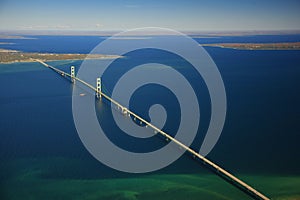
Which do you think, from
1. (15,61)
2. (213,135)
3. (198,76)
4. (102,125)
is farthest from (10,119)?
(15,61)

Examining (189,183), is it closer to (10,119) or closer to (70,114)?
(70,114)

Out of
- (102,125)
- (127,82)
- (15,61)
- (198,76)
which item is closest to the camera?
(102,125)

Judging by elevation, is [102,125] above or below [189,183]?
above

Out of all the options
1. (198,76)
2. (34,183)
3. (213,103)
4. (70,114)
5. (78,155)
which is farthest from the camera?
(198,76)

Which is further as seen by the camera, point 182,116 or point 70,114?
point 70,114

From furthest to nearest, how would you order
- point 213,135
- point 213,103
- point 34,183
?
point 213,103
point 213,135
point 34,183

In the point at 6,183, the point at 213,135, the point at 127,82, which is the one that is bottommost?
the point at 6,183

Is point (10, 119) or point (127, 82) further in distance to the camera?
point (127, 82)

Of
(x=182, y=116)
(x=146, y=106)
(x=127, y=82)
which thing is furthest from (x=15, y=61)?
(x=182, y=116)

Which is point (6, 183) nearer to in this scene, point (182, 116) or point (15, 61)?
point (182, 116)
